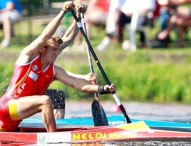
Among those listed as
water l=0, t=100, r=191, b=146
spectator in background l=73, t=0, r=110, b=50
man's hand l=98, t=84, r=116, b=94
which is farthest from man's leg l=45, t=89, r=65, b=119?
spectator in background l=73, t=0, r=110, b=50

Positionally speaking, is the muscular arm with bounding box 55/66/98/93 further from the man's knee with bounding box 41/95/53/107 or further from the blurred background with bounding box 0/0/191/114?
the blurred background with bounding box 0/0/191/114

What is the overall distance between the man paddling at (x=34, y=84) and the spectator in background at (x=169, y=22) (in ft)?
20.3

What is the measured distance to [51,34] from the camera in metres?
12.9

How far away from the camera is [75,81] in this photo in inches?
529

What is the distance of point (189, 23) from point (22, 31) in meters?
2.94

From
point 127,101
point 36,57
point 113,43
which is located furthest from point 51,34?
point 113,43

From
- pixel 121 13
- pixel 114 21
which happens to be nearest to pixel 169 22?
pixel 121 13

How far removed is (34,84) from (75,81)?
70 cm

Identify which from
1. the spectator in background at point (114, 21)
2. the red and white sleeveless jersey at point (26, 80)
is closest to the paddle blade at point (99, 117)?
the red and white sleeveless jersey at point (26, 80)

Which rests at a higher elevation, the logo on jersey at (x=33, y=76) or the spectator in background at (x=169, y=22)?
the logo on jersey at (x=33, y=76)

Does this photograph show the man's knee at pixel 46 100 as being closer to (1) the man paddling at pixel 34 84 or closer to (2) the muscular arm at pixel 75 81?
(1) the man paddling at pixel 34 84

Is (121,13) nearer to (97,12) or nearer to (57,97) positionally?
(97,12)

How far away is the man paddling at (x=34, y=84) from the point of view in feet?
41.5

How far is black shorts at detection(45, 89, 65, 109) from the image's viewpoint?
13750mm
